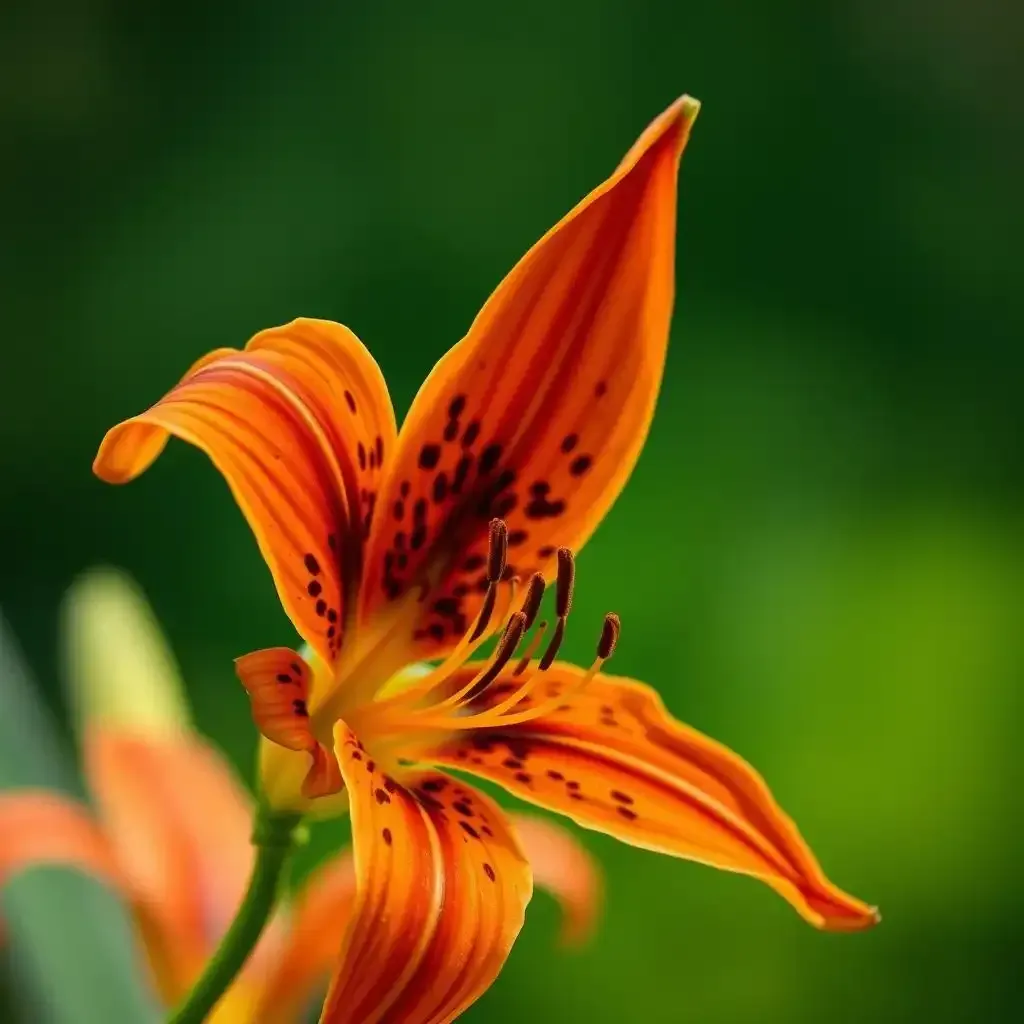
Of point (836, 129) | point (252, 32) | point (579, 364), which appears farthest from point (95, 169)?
point (579, 364)

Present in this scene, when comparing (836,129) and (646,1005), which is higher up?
(836,129)

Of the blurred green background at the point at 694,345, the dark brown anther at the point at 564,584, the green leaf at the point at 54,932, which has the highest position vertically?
the blurred green background at the point at 694,345

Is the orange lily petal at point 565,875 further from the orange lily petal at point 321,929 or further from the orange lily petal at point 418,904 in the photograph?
the orange lily petal at point 418,904

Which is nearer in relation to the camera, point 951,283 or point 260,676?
point 260,676

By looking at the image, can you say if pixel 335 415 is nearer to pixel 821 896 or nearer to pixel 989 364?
pixel 821 896

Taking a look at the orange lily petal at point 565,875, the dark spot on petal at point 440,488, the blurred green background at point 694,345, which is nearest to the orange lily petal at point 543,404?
the dark spot on petal at point 440,488

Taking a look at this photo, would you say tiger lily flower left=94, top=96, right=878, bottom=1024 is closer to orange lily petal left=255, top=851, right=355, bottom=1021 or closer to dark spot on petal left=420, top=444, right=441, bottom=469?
dark spot on petal left=420, top=444, right=441, bottom=469

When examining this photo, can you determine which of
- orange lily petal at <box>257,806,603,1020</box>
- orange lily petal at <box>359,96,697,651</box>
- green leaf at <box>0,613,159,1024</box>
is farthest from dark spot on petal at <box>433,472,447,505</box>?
green leaf at <box>0,613,159,1024</box>
